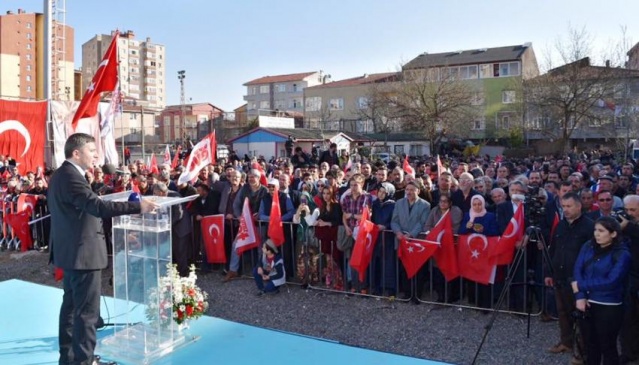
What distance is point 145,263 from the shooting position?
201 inches

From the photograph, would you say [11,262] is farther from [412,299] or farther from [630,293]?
[630,293]

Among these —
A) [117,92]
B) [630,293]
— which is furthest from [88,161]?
Result: [117,92]

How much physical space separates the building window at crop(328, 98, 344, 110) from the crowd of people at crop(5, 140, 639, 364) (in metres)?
58.7

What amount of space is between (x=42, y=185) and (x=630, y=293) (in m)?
11.2

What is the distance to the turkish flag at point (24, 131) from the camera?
11859 millimetres

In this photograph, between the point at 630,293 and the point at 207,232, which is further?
the point at 207,232

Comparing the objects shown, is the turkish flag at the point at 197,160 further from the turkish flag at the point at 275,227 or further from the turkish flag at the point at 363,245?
the turkish flag at the point at 363,245

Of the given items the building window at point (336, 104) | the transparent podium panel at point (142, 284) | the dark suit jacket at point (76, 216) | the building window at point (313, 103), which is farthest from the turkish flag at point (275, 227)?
the building window at point (313, 103)

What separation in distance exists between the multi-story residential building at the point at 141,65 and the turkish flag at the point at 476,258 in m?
113

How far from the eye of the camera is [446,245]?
7.11 meters

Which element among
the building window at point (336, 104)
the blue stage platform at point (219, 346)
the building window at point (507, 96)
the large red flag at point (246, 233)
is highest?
the building window at point (336, 104)

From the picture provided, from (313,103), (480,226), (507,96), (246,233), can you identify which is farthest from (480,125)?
(480,226)

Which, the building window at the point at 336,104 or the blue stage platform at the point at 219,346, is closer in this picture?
the blue stage platform at the point at 219,346

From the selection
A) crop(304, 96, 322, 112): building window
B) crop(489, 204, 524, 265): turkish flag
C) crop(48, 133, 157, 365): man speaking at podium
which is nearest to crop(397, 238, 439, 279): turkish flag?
crop(489, 204, 524, 265): turkish flag
